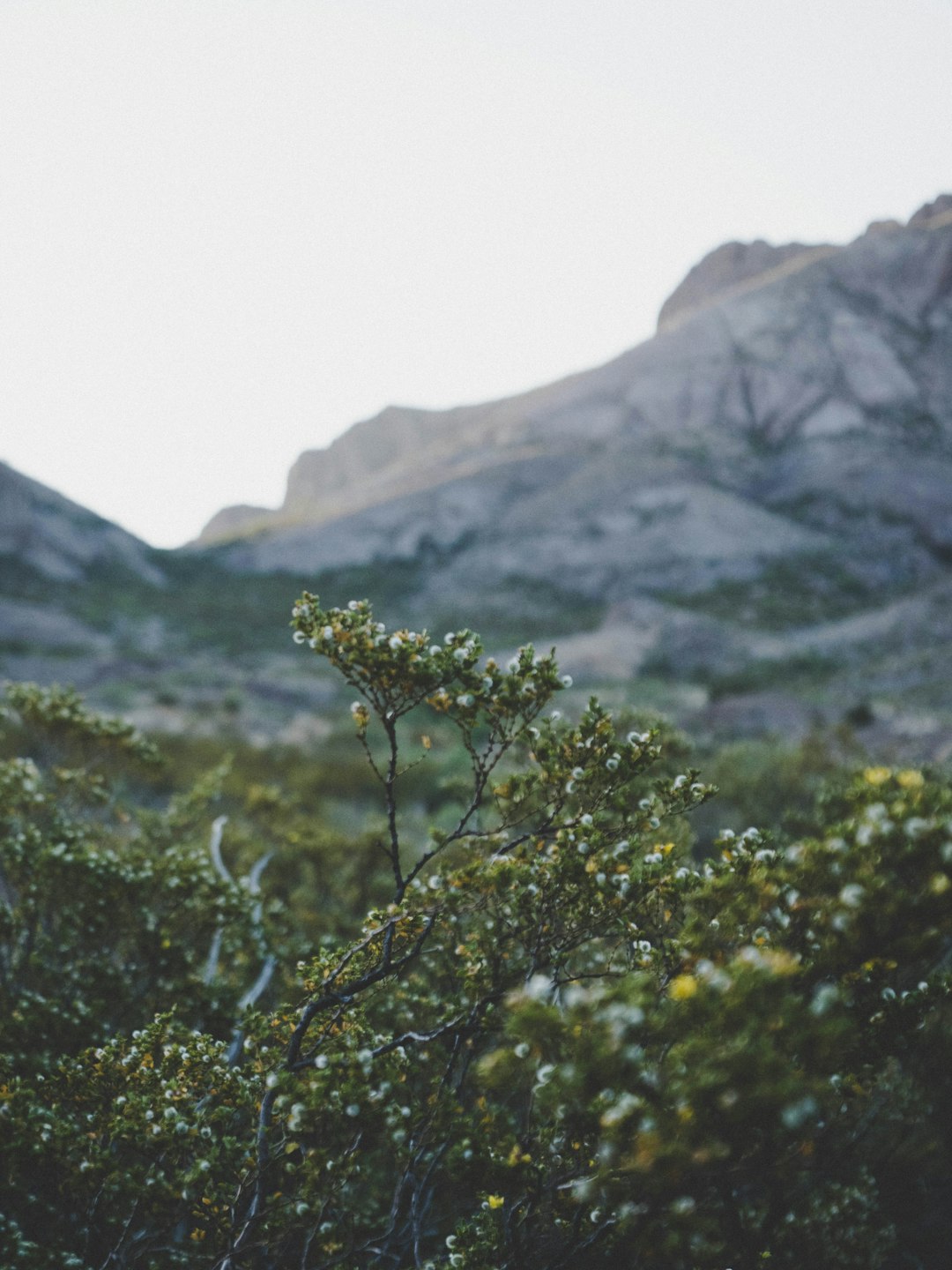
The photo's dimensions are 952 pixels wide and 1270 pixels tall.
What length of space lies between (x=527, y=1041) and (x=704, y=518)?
119144mm

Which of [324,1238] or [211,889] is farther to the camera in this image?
[211,889]

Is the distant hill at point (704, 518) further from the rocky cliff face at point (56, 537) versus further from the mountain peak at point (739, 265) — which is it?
the mountain peak at point (739, 265)

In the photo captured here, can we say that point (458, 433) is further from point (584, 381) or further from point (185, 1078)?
point (185, 1078)

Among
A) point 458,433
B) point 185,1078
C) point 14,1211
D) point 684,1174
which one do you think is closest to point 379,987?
point 185,1078

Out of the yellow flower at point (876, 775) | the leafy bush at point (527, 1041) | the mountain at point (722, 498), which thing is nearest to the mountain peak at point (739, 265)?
the mountain at point (722, 498)

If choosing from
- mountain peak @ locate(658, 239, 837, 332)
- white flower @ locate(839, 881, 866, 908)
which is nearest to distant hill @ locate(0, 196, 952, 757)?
mountain peak @ locate(658, 239, 837, 332)

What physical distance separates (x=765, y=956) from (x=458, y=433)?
640 ft

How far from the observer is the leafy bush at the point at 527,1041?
3.77 meters

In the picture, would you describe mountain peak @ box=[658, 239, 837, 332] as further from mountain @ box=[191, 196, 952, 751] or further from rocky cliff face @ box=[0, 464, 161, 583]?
rocky cliff face @ box=[0, 464, 161, 583]

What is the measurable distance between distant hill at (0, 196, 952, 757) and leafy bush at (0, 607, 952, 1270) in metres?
53.7

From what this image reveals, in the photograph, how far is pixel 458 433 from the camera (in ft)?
625

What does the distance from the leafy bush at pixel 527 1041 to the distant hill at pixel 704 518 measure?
176 feet

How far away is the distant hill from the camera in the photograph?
81188 mm

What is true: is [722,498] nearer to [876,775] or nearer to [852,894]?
[876,775]
